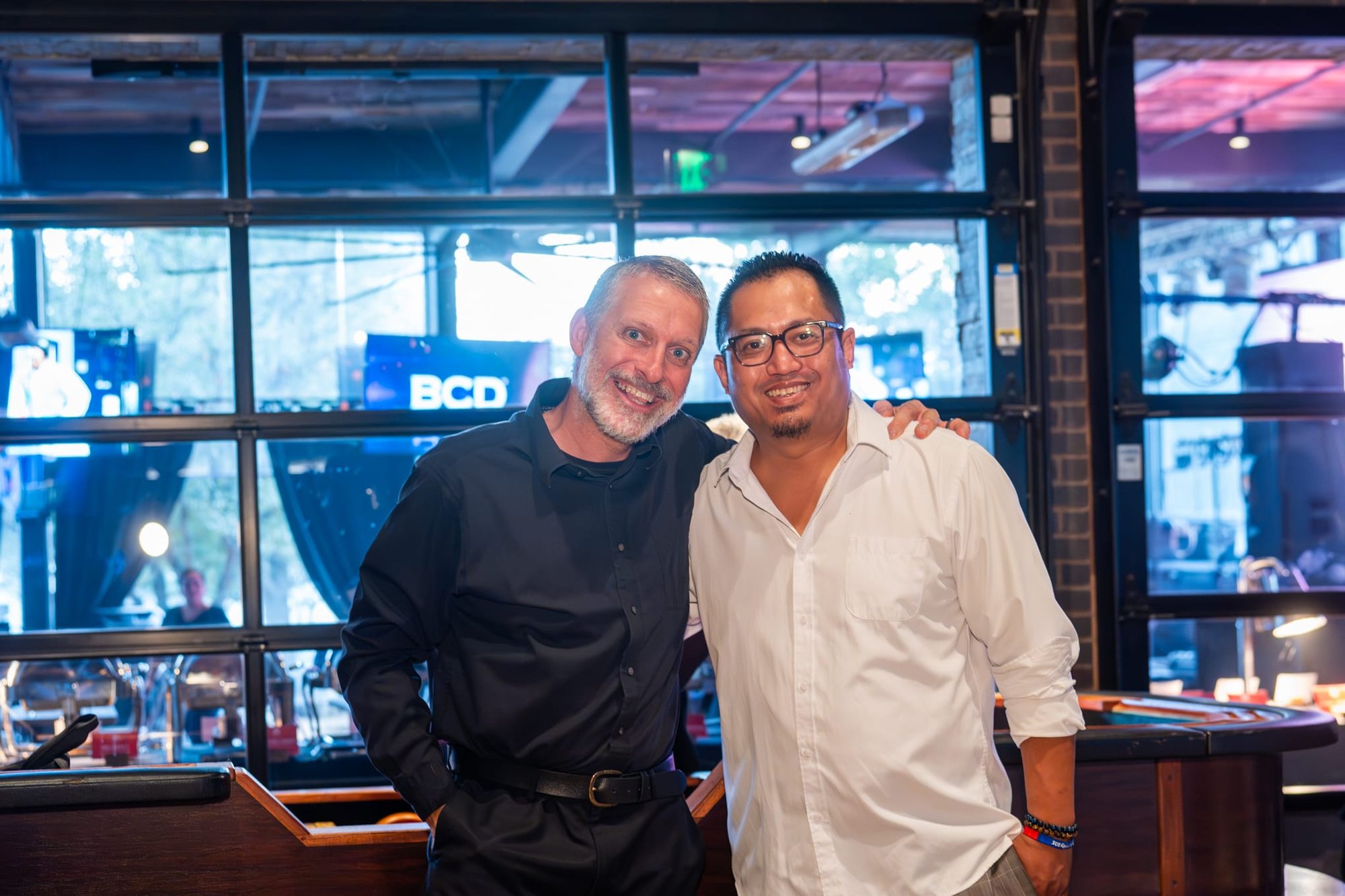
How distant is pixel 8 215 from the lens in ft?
12.9

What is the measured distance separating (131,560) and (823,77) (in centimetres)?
405

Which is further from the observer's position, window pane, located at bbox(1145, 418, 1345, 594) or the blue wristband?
window pane, located at bbox(1145, 418, 1345, 594)

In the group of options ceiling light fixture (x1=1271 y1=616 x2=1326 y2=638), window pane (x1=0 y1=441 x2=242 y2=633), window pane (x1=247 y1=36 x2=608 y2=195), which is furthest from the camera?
window pane (x1=247 y1=36 x2=608 y2=195)

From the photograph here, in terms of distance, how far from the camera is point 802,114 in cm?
672

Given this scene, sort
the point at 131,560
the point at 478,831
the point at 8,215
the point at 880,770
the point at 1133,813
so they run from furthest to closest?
the point at 131,560, the point at 8,215, the point at 1133,813, the point at 478,831, the point at 880,770

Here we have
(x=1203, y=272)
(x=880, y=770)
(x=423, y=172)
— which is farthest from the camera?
(x=423, y=172)

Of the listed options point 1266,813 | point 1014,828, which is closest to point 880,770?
point 1014,828

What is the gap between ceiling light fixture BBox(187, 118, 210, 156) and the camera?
5.20 metres

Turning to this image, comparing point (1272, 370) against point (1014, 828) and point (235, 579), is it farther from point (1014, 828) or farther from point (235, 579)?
point (235, 579)

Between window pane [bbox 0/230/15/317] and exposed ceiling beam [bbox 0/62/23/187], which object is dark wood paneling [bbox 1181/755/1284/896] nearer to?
window pane [bbox 0/230/15/317]

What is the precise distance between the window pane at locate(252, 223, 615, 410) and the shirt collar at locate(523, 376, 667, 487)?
1.95m

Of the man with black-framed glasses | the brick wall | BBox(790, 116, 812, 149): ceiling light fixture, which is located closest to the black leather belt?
the man with black-framed glasses

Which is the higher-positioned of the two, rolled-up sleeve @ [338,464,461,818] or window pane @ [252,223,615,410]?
window pane @ [252,223,615,410]

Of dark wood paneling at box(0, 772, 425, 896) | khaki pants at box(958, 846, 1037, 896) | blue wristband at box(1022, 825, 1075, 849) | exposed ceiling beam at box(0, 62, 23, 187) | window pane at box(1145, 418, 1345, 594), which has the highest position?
exposed ceiling beam at box(0, 62, 23, 187)
